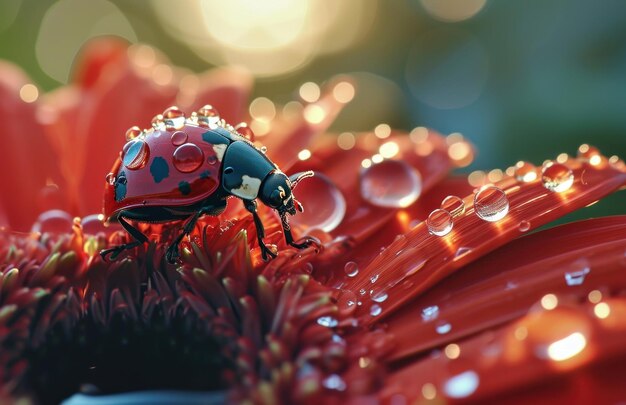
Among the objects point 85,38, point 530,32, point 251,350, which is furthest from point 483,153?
point 85,38

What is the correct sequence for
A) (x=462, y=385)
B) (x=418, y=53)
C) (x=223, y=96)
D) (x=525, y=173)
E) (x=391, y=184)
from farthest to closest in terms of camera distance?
(x=418, y=53), (x=223, y=96), (x=391, y=184), (x=525, y=173), (x=462, y=385)

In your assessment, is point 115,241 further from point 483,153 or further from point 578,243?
point 483,153

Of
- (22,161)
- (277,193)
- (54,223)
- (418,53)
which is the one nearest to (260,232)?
(277,193)

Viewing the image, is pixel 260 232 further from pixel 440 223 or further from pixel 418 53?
pixel 418 53

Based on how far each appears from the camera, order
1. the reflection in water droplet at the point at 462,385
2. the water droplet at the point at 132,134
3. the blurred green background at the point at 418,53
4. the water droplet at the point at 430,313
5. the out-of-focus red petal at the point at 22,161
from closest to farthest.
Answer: the reflection in water droplet at the point at 462,385 → the water droplet at the point at 430,313 → the water droplet at the point at 132,134 → the out-of-focus red petal at the point at 22,161 → the blurred green background at the point at 418,53

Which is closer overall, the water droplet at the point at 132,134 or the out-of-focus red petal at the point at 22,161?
the water droplet at the point at 132,134

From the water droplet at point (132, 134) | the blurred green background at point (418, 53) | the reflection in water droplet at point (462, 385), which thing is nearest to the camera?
the reflection in water droplet at point (462, 385)

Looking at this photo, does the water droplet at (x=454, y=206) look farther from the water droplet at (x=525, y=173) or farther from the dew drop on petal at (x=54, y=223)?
the dew drop on petal at (x=54, y=223)

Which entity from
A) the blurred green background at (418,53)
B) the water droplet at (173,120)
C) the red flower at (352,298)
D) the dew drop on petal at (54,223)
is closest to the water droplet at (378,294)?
the red flower at (352,298)

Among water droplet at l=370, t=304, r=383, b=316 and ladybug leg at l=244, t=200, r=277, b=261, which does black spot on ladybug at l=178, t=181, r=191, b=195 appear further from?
water droplet at l=370, t=304, r=383, b=316
